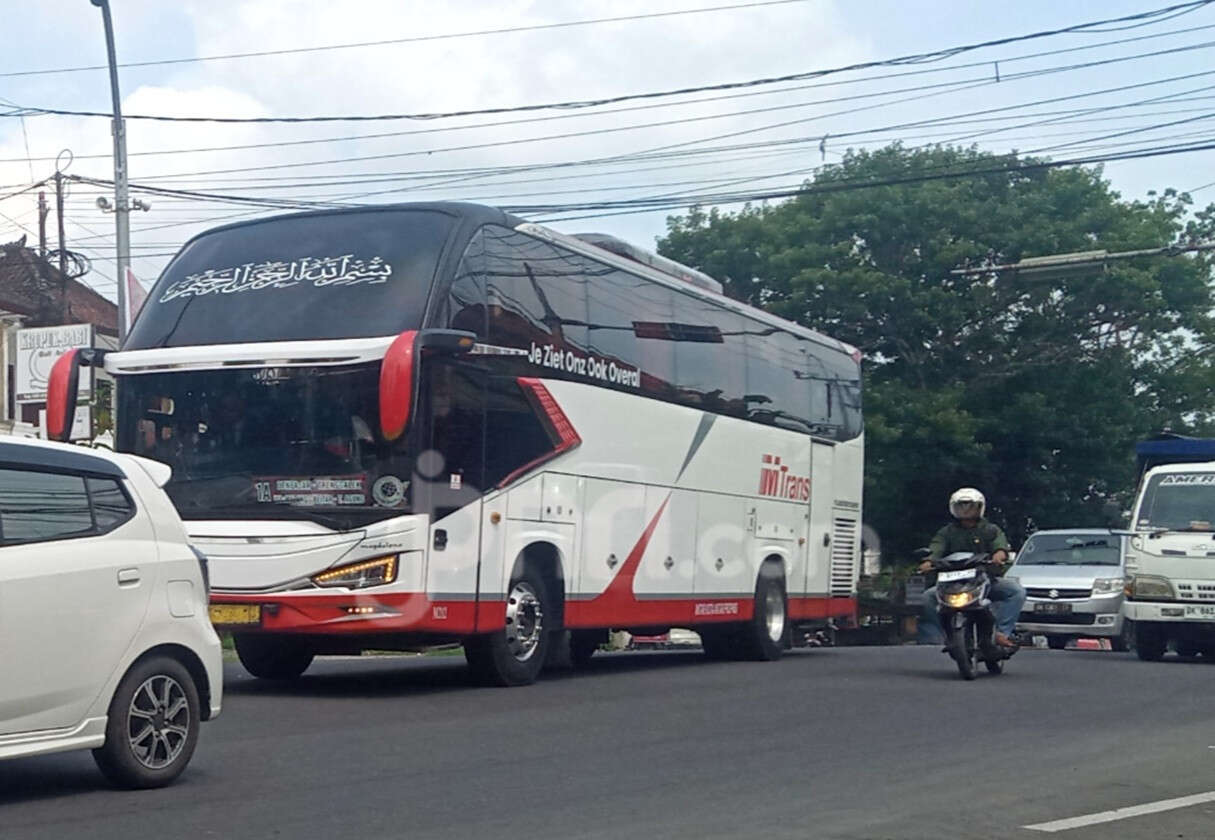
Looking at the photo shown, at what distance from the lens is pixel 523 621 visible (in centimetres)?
1422

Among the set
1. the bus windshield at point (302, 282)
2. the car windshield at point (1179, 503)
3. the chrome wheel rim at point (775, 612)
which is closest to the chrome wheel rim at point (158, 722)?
the bus windshield at point (302, 282)

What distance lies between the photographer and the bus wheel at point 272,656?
14320 millimetres

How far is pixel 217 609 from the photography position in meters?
12.7

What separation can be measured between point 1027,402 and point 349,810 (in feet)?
98.8

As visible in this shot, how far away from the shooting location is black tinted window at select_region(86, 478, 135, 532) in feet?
26.8

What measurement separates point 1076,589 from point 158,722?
18.3 meters

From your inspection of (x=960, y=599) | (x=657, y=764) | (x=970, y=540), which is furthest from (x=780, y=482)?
(x=657, y=764)

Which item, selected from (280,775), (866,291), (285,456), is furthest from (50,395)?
(866,291)

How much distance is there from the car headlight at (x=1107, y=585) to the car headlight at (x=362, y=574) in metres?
14.4

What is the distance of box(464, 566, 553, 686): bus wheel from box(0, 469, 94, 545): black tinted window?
6.05 m

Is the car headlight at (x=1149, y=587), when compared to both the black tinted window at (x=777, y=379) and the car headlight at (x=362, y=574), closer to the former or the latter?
the black tinted window at (x=777, y=379)

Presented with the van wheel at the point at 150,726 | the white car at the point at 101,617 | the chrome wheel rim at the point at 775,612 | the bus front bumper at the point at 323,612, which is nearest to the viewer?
the white car at the point at 101,617

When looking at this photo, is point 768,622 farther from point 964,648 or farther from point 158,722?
point 158,722

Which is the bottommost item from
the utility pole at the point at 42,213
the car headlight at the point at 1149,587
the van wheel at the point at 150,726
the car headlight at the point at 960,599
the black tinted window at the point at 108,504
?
the van wheel at the point at 150,726
